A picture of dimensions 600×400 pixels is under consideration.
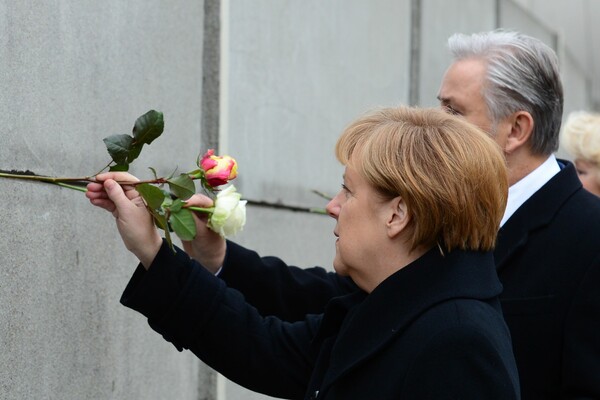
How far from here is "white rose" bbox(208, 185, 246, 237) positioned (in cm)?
240

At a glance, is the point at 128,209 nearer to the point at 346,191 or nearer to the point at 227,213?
the point at 227,213

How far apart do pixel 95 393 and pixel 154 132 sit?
3.19 feet

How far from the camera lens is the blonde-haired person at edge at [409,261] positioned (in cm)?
206

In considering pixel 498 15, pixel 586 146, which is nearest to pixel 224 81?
pixel 586 146

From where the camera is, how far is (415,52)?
224 inches

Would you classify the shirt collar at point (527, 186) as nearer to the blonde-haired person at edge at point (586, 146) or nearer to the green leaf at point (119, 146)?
the green leaf at point (119, 146)

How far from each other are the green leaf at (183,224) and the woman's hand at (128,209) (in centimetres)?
6

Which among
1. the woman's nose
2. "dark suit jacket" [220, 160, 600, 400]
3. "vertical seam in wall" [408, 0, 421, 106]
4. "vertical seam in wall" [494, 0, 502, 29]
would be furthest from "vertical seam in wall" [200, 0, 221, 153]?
"vertical seam in wall" [494, 0, 502, 29]

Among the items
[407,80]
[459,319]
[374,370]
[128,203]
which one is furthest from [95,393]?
[407,80]

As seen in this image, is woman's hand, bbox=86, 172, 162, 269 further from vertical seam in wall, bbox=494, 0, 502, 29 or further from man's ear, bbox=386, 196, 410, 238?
vertical seam in wall, bbox=494, 0, 502, 29

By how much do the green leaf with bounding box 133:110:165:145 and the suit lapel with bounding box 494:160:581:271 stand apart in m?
0.98

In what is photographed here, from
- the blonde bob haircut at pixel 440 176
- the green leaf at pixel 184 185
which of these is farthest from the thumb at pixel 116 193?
the blonde bob haircut at pixel 440 176

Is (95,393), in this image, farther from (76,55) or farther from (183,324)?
(76,55)

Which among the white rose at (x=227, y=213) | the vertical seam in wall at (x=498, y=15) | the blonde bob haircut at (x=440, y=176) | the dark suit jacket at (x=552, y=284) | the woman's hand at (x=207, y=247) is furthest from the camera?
the vertical seam in wall at (x=498, y=15)
